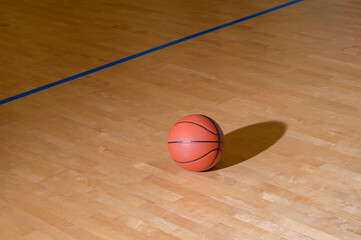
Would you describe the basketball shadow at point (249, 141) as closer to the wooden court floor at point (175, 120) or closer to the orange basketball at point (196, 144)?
the wooden court floor at point (175, 120)

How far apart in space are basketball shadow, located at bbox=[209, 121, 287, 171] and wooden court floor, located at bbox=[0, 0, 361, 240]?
1 cm

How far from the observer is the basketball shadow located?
3.20 meters

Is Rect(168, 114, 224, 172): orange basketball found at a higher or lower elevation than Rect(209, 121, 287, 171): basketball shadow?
higher

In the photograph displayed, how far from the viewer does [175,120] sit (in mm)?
3688

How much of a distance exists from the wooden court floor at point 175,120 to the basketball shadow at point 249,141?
0.04ft

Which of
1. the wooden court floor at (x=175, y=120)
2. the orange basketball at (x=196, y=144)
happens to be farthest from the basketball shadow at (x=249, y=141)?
the orange basketball at (x=196, y=144)

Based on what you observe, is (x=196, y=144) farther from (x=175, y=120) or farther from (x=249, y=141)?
(x=175, y=120)

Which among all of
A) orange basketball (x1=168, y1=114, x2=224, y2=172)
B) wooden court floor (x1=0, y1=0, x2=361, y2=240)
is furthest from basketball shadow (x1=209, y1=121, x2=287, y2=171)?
orange basketball (x1=168, y1=114, x2=224, y2=172)

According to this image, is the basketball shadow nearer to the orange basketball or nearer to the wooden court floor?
the wooden court floor

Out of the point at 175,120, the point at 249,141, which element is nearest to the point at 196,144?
the point at 249,141

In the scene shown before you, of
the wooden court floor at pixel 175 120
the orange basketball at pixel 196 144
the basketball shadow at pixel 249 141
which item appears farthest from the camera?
the basketball shadow at pixel 249 141

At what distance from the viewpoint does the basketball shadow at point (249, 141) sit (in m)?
3.20

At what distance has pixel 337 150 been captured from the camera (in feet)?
10.7

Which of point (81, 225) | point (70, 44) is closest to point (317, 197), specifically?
point (81, 225)
